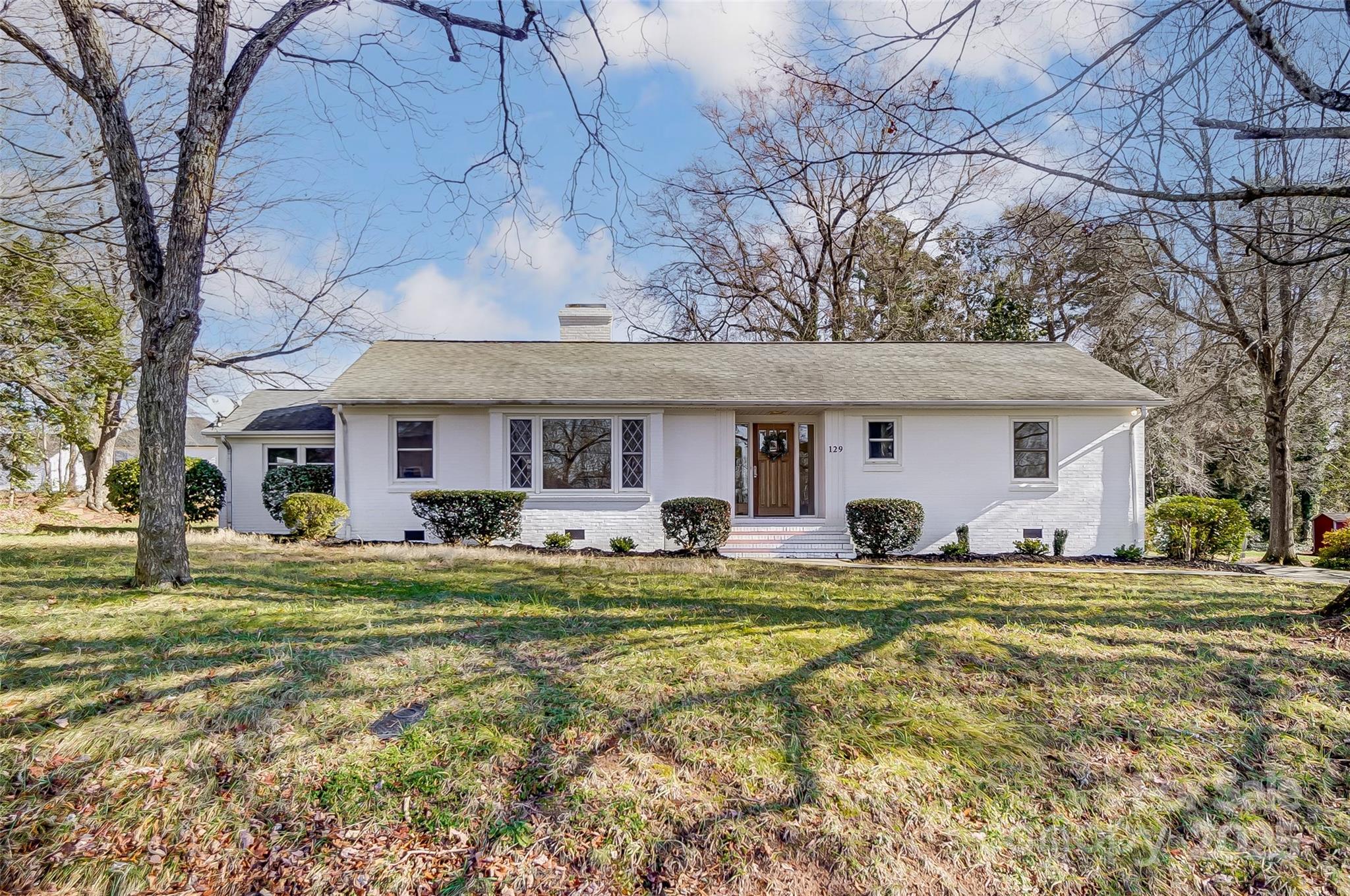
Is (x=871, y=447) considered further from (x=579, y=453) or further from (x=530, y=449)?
(x=530, y=449)

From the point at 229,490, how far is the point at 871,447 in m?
14.7

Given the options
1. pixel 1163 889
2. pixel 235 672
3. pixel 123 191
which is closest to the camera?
pixel 1163 889

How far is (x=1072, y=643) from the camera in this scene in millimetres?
5449

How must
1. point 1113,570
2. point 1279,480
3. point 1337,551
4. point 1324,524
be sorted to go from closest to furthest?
point 1113,570
point 1337,551
point 1279,480
point 1324,524

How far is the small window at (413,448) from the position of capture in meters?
13.3

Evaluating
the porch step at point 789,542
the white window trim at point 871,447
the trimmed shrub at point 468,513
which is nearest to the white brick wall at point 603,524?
the trimmed shrub at point 468,513

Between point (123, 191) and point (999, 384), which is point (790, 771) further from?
point (999, 384)

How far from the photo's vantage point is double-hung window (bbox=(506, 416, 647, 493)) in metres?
13.2

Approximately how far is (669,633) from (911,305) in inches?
912

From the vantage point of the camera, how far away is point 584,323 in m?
17.4

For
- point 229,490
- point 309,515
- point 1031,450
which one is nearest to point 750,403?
point 1031,450

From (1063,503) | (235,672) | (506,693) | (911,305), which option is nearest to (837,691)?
(506,693)

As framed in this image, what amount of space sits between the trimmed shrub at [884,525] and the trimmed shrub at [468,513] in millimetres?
6309

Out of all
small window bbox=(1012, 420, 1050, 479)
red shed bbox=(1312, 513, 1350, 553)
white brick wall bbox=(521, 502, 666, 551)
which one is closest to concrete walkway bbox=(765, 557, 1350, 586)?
small window bbox=(1012, 420, 1050, 479)
